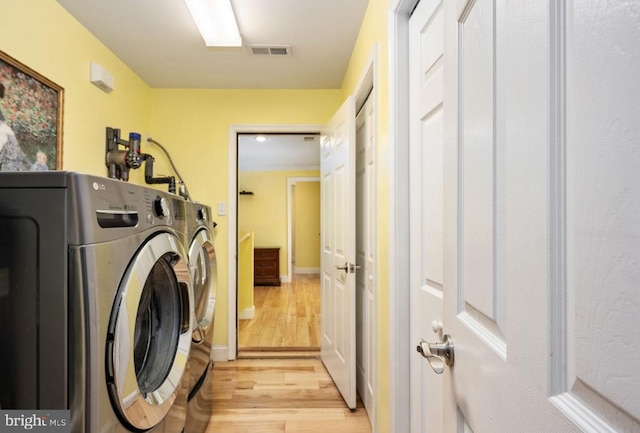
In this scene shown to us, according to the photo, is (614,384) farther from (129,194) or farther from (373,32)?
(373,32)

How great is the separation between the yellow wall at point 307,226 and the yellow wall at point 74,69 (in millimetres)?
4712

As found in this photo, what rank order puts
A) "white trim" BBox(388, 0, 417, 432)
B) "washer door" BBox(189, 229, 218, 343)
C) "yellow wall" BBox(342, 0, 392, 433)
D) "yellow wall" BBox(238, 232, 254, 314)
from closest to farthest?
"white trim" BBox(388, 0, 417, 432) < "yellow wall" BBox(342, 0, 392, 433) < "washer door" BBox(189, 229, 218, 343) < "yellow wall" BBox(238, 232, 254, 314)

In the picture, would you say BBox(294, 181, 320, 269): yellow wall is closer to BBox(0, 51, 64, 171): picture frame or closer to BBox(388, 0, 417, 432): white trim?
BBox(0, 51, 64, 171): picture frame

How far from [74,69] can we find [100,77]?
16 centimetres

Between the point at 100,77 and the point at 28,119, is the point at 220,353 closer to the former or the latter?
the point at 28,119

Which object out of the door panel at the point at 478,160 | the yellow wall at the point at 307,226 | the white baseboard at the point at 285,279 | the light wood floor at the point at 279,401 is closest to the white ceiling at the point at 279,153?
the yellow wall at the point at 307,226

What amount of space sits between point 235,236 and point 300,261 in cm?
456

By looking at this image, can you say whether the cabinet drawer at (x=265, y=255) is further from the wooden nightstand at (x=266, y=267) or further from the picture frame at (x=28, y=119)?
the picture frame at (x=28, y=119)

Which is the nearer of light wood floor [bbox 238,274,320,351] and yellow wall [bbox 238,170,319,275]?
light wood floor [bbox 238,274,320,351]

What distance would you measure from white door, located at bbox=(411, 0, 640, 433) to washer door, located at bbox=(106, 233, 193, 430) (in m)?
0.79

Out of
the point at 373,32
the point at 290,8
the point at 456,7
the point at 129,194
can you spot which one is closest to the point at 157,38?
the point at 290,8

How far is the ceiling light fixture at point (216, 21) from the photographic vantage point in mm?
1604

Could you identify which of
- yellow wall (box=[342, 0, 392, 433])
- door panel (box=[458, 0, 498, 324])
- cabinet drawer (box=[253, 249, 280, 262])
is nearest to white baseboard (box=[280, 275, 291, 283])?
cabinet drawer (box=[253, 249, 280, 262])

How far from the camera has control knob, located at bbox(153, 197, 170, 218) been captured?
1.06m
